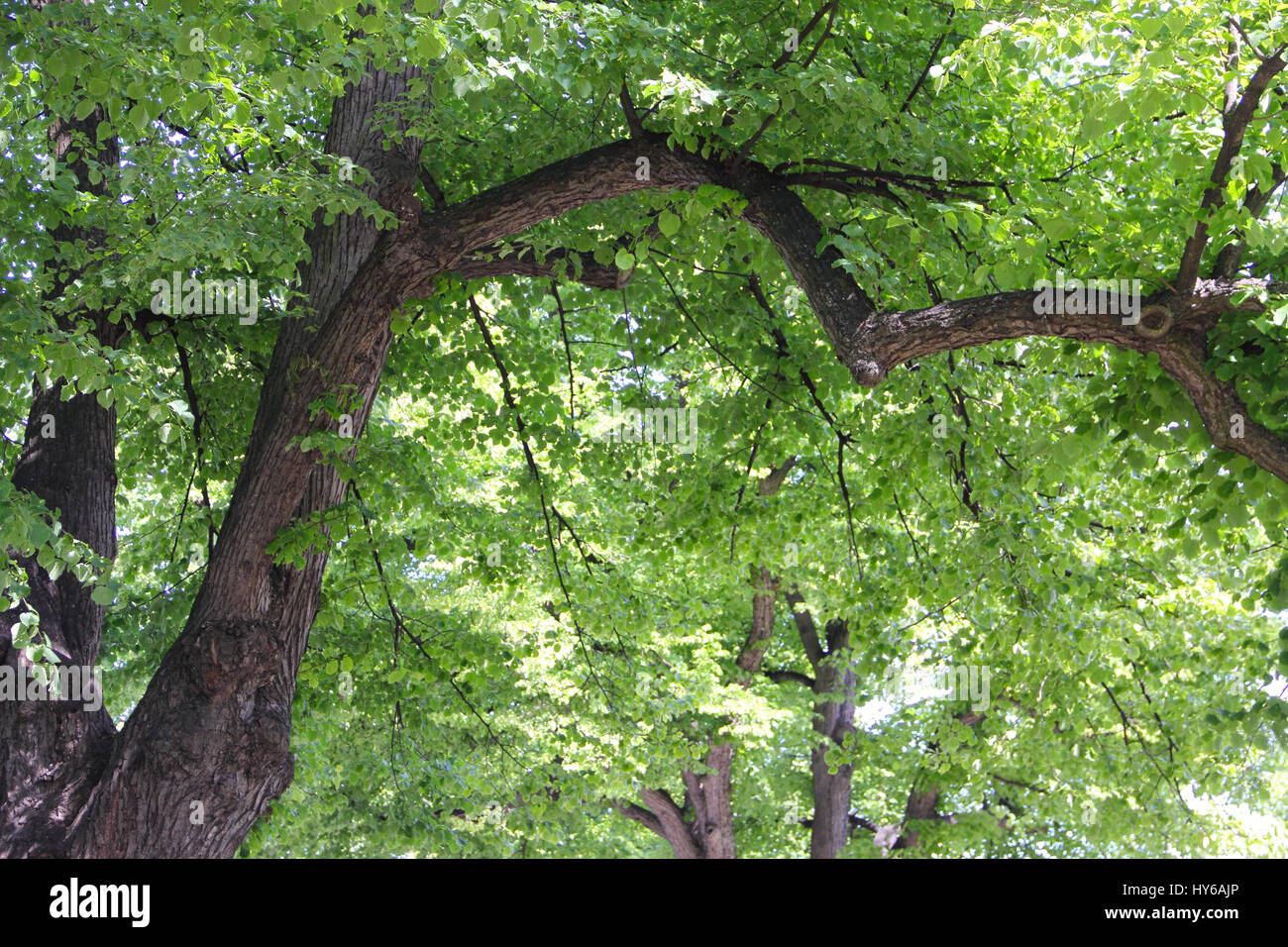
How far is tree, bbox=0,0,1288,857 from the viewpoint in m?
4.32

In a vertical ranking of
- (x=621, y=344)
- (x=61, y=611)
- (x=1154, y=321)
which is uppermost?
(x=621, y=344)

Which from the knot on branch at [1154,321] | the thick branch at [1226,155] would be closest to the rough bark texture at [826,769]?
the knot on branch at [1154,321]

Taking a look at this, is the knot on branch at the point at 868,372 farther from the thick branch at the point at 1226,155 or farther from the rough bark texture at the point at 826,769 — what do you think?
the rough bark texture at the point at 826,769

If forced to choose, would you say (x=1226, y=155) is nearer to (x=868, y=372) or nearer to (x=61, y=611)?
(x=868, y=372)

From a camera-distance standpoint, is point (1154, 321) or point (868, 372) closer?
point (1154, 321)

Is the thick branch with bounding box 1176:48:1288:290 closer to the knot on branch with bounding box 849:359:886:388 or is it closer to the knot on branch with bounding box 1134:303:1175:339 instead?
the knot on branch with bounding box 1134:303:1175:339

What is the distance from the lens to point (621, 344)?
9.48 metres

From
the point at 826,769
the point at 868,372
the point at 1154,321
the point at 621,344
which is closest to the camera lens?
the point at 1154,321

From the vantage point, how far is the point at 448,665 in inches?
294

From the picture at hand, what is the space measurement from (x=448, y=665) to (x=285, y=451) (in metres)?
2.34

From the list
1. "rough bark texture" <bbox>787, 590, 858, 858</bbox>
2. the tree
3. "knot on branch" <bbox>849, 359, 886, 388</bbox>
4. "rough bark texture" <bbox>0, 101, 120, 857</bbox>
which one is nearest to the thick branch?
the tree

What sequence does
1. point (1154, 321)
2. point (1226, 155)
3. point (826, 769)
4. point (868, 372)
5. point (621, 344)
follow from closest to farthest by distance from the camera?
point (1226, 155) → point (1154, 321) → point (868, 372) → point (621, 344) → point (826, 769)

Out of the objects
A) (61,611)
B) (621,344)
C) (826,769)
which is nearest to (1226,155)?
(61,611)
